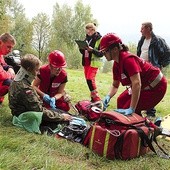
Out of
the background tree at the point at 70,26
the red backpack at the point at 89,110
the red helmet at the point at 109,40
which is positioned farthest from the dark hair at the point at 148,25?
the background tree at the point at 70,26

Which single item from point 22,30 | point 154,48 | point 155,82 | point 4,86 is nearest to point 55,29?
point 22,30

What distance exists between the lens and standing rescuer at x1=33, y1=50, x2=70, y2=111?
5953 mm

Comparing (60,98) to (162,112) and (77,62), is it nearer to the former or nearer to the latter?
(162,112)

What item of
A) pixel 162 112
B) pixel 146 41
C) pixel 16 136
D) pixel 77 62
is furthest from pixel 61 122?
pixel 77 62

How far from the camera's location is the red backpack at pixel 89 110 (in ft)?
21.1

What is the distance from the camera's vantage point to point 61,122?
5516mm

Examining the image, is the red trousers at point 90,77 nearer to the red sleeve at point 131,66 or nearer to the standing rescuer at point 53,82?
the standing rescuer at point 53,82

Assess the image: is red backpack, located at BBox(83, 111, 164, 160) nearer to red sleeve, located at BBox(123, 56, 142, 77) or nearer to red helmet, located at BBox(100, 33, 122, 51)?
red sleeve, located at BBox(123, 56, 142, 77)

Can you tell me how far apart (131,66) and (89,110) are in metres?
1.91

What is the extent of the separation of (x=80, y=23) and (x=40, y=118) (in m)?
56.0

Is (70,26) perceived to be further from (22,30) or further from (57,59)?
(57,59)

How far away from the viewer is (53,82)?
6340 mm

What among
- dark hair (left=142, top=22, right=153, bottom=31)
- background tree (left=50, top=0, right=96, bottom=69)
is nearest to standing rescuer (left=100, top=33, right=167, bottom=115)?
dark hair (left=142, top=22, right=153, bottom=31)

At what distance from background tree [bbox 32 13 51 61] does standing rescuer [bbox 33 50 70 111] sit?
165ft
